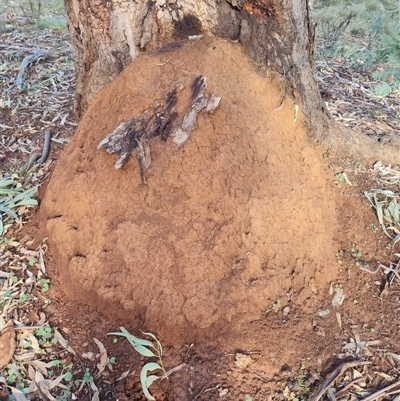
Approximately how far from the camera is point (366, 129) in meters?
3.34

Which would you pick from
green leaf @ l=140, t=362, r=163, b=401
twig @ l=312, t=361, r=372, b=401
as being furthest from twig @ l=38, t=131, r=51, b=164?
twig @ l=312, t=361, r=372, b=401

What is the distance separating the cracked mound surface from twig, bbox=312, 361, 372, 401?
315 millimetres

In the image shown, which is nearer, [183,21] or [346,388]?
[346,388]

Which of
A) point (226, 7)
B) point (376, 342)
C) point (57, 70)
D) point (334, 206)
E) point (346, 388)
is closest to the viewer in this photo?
point (346, 388)

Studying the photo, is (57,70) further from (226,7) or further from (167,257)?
(167,257)

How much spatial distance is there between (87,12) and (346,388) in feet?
6.85

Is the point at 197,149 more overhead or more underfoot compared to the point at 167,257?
more overhead

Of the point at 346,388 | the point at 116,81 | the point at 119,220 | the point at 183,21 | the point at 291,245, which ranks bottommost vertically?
the point at 346,388

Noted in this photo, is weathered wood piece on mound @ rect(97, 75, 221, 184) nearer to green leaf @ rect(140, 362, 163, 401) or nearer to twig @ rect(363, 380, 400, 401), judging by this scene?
green leaf @ rect(140, 362, 163, 401)

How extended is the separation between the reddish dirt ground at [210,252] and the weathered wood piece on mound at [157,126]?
1.5 inches

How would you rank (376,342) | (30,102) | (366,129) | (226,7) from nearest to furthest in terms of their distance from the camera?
1. (376,342)
2. (226,7)
3. (366,129)
4. (30,102)

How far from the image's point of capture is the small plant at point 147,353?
1.78m

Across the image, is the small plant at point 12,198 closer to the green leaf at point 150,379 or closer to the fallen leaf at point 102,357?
the fallen leaf at point 102,357

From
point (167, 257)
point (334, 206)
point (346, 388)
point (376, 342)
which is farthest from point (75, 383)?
point (334, 206)
